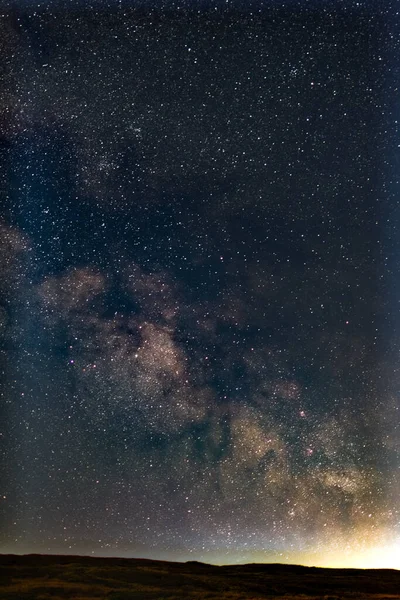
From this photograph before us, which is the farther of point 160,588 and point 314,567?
point 314,567

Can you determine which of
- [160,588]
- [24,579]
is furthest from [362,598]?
[24,579]

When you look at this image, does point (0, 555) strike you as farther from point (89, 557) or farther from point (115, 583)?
point (115, 583)

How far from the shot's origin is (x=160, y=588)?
1448 cm

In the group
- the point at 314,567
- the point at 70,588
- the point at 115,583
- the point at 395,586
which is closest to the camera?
the point at 70,588

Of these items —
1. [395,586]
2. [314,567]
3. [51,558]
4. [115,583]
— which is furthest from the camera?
[314,567]

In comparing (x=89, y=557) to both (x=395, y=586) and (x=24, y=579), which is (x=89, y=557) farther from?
(x=395, y=586)

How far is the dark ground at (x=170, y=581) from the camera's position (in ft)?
44.7

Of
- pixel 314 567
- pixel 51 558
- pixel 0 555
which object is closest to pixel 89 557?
pixel 51 558

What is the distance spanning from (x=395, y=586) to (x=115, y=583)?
8.78m

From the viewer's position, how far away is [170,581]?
611 inches

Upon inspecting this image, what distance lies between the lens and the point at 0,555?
60.5ft

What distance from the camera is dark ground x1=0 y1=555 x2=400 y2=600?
13625mm

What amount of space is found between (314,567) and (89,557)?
856 centimetres

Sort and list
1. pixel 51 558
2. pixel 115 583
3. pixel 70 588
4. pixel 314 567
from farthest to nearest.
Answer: pixel 314 567 < pixel 51 558 < pixel 115 583 < pixel 70 588
